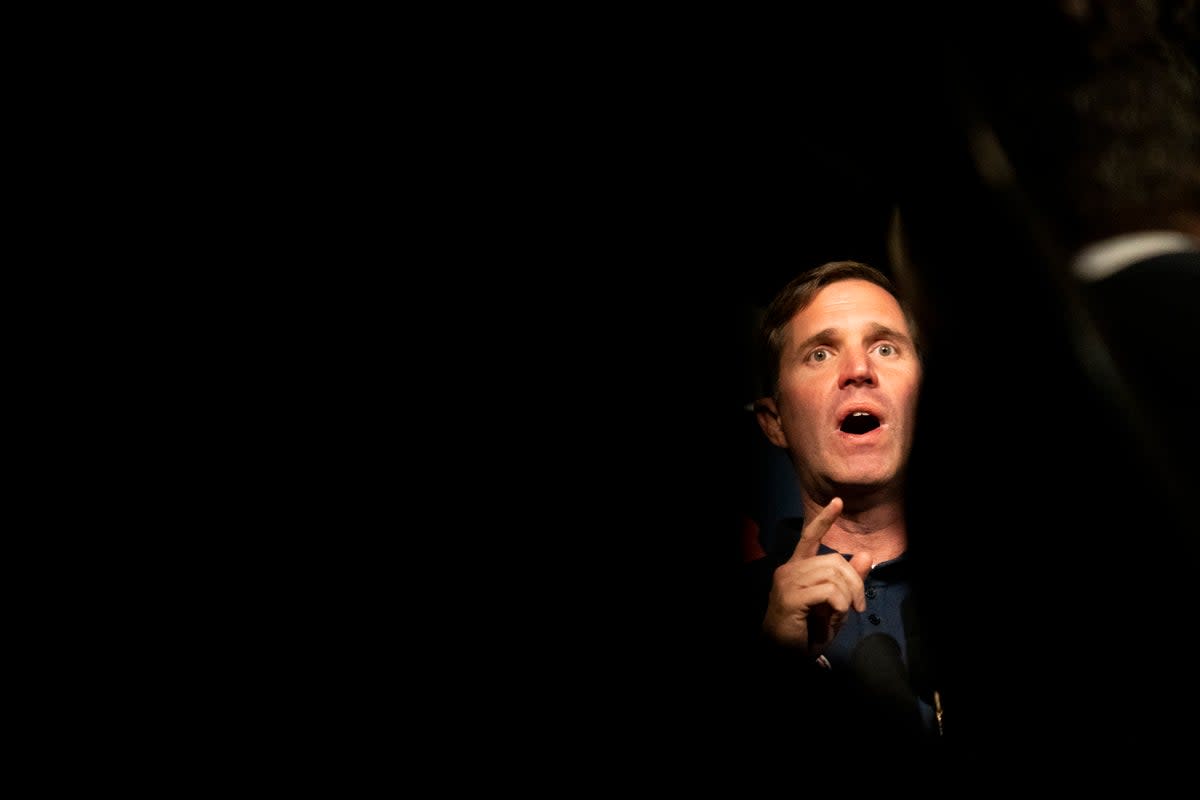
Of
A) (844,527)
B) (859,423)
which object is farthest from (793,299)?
(844,527)

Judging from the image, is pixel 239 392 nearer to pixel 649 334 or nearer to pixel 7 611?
pixel 7 611

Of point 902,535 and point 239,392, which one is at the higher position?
point 239,392

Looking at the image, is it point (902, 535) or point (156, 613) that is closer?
point (902, 535)

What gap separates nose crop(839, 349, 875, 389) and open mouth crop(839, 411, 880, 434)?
41 millimetres

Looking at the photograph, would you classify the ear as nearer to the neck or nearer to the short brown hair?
the short brown hair

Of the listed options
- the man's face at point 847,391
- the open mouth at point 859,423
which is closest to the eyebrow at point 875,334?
the man's face at point 847,391

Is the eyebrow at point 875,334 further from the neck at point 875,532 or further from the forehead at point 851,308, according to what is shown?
the neck at point 875,532

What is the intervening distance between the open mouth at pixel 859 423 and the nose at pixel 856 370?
4cm

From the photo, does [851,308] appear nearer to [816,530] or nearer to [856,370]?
[856,370]

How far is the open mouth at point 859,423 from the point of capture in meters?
1.13

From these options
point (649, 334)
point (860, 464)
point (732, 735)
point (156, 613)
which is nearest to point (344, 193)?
point (649, 334)

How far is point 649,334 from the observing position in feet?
4.43

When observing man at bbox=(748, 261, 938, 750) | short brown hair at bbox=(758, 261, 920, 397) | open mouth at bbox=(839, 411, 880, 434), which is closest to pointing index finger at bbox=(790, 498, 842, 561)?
man at bbox=(748, 261, 938, 750)

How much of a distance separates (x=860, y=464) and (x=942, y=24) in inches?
23.2
